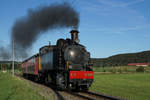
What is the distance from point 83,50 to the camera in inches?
696

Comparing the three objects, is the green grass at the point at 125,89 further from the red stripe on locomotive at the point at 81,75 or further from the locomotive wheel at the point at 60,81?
the locomotive wheel at the point at 60,81

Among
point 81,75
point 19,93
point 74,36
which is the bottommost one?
point 19,93

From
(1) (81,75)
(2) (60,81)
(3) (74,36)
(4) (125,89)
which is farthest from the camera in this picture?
(4) (125,89)

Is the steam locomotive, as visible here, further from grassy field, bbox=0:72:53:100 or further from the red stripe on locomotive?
grassy field, bbox=0:72:53:100

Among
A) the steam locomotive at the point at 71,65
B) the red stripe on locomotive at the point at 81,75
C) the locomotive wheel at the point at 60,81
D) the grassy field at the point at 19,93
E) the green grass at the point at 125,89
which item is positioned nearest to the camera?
the grassy field at the point at 19,93

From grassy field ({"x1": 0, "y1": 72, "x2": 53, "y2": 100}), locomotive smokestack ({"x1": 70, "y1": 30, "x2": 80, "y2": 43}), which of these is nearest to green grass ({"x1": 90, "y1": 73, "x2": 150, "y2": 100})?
locomotive smokestack ({"x1": 70, "y1": 30, "x2": 80, "y2": 43})

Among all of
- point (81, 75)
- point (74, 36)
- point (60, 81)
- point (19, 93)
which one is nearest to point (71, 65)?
point (81, 75)

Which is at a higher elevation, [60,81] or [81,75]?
[81,75]

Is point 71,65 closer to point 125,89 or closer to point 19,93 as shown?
point 19,93

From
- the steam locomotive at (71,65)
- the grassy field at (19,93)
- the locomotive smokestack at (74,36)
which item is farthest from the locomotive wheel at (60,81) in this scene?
the locomotive smokestack at (74,36)

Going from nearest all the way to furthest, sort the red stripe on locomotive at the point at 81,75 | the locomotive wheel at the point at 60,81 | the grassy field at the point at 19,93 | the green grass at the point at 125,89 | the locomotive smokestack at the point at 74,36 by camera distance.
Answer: the grassy field at the point at 19,93, the green grass at the point at 125,89, the red stripe on locomotive at the point at 81,75, the locomotive wheel at the point at 60,81, the locomotive smokestack at the point at 74,36

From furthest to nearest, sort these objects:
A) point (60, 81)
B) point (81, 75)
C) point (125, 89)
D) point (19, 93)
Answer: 1. point (125, 89)
2. point (60, 81)
3. point (81, 75)
4. point (19, 93)

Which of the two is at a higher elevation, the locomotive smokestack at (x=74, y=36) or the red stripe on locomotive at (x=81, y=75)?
the locomotive smokestack at (x=74, y=36)

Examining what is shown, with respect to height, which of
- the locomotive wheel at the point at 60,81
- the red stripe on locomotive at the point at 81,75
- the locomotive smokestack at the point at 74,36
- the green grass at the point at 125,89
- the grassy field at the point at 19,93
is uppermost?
the locomotive smokestack at the point at 74,36
